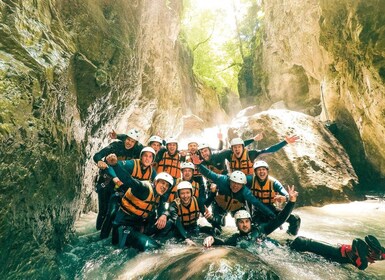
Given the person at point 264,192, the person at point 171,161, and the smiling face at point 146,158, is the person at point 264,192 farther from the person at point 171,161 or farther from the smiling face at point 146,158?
the smiling face at point 146,158

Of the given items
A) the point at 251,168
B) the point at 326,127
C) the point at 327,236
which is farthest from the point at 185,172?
the point at 326,127

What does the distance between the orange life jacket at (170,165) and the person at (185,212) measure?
1.63 metres

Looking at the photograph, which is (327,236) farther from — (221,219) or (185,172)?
(185,172)

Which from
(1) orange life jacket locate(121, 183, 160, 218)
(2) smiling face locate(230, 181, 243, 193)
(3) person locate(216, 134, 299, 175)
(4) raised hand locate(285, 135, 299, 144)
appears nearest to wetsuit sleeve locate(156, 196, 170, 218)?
(1) orange life jacket locate(121, 183, 160, 218)

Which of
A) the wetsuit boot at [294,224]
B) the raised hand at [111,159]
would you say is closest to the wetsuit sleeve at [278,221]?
the wetsuit boot at [294,224]

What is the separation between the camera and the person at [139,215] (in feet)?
17.1

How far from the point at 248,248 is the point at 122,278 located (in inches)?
90.4

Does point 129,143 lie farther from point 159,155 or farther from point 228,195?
point 228,195

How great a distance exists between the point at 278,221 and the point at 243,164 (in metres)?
2.47

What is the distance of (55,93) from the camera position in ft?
15.7

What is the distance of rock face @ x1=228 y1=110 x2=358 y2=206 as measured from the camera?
9359 mm

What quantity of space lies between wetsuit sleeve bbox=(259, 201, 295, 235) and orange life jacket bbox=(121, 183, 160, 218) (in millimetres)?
2319

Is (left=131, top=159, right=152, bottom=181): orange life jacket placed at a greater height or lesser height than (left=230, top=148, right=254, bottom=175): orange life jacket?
lesser

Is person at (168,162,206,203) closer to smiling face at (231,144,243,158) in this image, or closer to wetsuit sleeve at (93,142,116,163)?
smiling face at (231,144,243,158)
